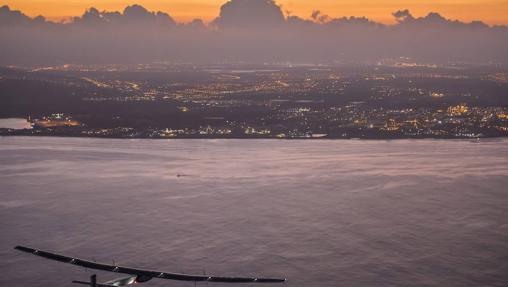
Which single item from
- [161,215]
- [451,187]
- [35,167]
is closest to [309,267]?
[161,215]

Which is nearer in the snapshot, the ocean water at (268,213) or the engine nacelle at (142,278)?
the engine nacelle at (142,278)

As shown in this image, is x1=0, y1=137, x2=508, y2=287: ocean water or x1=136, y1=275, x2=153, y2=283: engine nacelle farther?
x1=0, y1=137, x2=508, y2=287: ocean water

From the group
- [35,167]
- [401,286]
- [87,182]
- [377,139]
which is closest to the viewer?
[401,286]

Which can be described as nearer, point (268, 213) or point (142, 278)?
point (142, 278)

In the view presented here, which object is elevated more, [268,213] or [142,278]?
[268,213]

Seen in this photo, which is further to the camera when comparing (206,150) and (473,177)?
(206,150)

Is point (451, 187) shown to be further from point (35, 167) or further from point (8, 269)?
point (35, 167)

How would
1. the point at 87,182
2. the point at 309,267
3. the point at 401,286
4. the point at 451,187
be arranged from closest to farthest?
the point at 401,286, the point at 309,267, the point at 451,187, the point at 87,182
